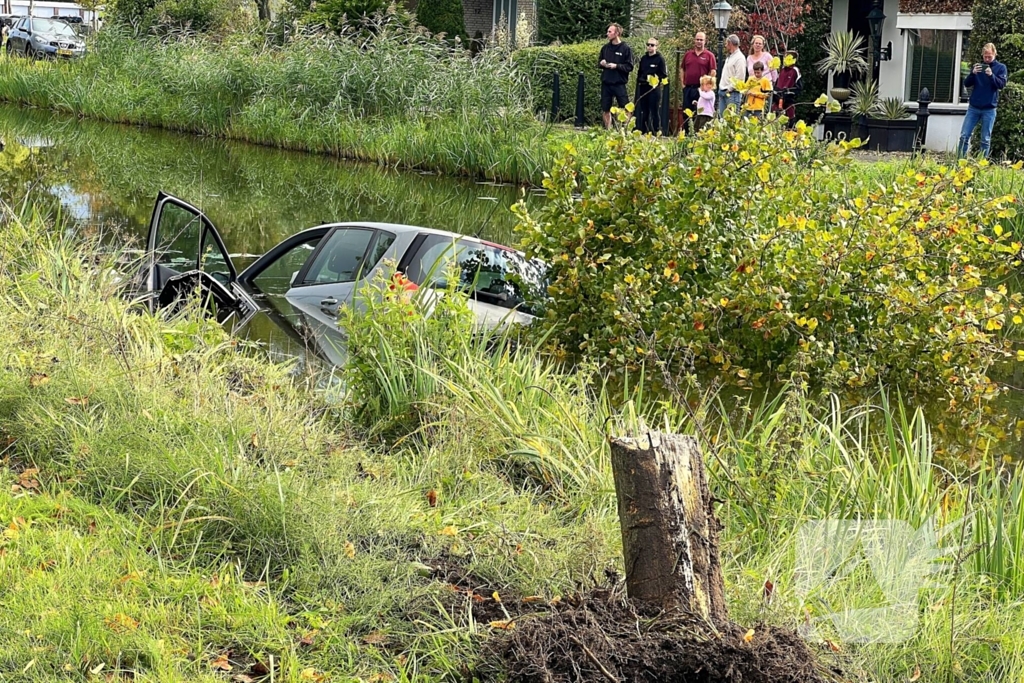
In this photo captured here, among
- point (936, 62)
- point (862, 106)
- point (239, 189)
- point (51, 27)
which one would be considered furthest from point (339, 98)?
point (51, 27)

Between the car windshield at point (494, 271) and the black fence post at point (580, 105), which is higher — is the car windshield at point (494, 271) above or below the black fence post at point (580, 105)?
below

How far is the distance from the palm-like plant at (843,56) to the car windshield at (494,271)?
17.5 metres

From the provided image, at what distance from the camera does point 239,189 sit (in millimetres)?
20266

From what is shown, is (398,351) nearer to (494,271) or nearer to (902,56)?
(494,271)

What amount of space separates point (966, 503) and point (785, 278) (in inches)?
145

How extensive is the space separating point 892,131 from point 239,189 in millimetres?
11963

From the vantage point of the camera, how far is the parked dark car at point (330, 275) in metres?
9.32

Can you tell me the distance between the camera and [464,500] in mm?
5531

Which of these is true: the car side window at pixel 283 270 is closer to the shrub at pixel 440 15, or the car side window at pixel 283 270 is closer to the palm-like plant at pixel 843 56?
the palm-like plant at pixel 843 56

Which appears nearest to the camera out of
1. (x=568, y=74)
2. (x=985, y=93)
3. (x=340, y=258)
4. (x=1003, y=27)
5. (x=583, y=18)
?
(x=340, y=258)

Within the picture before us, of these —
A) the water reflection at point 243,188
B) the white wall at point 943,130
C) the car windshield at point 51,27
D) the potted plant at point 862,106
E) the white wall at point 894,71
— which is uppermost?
the car windshield at point 51,27

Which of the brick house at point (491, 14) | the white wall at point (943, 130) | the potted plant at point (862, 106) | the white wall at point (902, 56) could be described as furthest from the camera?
the brick house at point (491, 14)

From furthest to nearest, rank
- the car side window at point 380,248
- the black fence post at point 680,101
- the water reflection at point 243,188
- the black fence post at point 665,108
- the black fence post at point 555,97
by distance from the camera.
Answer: the black fence post at point 555,97 < the black fence post at point 680,101 < the black fence post at point 665,108 < the water reflection at point 243,188 < the car side window at point 380,248

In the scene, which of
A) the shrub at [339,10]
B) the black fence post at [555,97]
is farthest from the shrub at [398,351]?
the shrub at [339,10]
